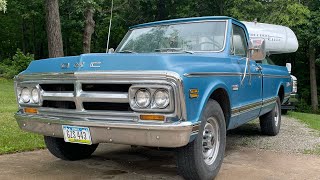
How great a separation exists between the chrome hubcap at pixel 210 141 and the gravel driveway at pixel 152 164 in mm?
315

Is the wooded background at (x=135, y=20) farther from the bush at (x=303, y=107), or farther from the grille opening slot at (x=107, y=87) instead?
the grille opening slot at (x=107, y=87)

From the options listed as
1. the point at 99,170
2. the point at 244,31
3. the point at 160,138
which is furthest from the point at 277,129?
the point at 160,138

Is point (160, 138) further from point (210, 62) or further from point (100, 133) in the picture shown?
point (210, 62)

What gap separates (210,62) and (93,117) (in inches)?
59.2

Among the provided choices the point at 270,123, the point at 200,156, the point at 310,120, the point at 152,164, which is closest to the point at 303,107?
the point at 310,120

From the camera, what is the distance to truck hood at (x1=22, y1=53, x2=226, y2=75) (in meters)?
3.71

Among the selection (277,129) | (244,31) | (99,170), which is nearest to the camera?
(99,170)

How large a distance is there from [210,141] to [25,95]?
2205 mm

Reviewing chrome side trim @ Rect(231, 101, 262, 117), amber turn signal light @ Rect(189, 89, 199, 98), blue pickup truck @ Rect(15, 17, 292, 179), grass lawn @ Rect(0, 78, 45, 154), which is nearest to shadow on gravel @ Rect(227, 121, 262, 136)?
chrome side trim @ Rect(231, 101, 262, 117)

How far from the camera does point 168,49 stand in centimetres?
518

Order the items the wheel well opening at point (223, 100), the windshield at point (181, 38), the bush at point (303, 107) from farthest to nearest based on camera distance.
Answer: the bush at point (303, 107), the windshield at point (181, 38), the wheel well opening at point (223, 100)

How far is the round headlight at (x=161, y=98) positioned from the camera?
3.61m

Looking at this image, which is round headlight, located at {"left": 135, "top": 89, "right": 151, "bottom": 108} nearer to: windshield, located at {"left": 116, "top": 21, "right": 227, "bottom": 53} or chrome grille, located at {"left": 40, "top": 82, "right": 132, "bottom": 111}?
chrome grille, located at {"left": 40, "top": 82, "right": 132, "bottom": 111}

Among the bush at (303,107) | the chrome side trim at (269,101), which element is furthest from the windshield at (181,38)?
the bush at (303,107)
